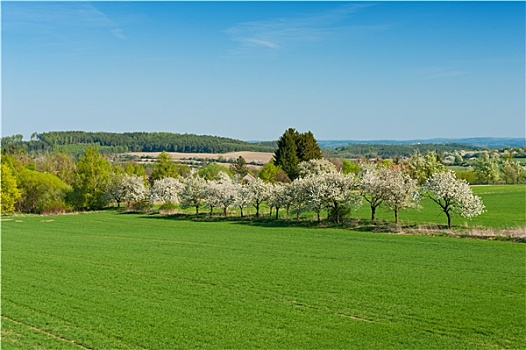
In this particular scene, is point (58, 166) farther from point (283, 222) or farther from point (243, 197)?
point (283, 222)

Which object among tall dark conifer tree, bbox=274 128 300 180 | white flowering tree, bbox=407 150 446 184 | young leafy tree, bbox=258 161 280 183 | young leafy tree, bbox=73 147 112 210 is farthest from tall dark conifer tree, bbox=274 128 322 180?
young leafy tree, bbox=73 147 112 210

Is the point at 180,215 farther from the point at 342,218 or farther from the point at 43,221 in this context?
Result: the point at 342,218

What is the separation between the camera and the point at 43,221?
69.5 metres

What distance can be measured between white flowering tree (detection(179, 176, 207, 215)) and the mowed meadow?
2638cm

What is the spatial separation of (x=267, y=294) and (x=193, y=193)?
160 feet

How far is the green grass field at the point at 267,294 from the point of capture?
61.8 ft

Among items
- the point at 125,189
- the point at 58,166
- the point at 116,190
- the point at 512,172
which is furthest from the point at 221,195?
the point at 512,172

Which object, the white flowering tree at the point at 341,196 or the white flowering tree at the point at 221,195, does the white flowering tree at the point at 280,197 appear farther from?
the white flowering tree at the point at 221,195

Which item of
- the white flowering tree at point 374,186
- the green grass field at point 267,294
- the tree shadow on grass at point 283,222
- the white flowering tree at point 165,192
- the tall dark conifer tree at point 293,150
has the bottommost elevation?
the tree shadow on grass at point 283,222

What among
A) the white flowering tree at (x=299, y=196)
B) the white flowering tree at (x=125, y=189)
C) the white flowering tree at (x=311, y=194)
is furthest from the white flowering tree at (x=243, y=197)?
the white flowering tree at (x=125, y=189)

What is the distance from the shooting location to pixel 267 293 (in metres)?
25.4

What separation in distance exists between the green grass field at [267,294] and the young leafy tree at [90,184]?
146 feet

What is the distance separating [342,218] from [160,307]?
36.2 m

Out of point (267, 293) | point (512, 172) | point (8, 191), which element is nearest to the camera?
point (267, 293)
